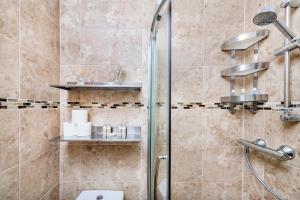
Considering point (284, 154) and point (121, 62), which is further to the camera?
point (121, 62)

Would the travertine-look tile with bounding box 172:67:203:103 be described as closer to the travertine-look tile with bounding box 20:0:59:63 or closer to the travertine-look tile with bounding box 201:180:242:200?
the travertine-look tile with bounding box 201:180:242:200

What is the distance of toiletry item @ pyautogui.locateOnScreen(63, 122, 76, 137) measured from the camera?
114cm

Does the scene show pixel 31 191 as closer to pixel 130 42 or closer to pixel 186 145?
pixel 186 145

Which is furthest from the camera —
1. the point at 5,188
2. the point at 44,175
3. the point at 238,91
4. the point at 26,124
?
the point at 238,91

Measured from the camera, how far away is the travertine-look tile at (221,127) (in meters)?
1.21

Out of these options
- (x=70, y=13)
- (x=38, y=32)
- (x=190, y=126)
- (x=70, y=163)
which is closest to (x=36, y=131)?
(x=70, y=163)

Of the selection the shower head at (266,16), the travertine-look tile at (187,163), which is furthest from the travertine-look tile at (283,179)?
the shower head at (266,16)

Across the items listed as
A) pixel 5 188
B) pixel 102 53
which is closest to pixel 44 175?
pixel 5 188

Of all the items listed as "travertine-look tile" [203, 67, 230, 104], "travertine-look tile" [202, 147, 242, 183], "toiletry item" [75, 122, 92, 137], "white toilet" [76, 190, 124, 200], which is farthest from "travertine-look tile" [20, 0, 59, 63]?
"travertine-look tile" [202, 147, 242, 183]

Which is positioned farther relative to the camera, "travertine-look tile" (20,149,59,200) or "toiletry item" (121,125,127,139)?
"toiletry item" (121,125,127,139)

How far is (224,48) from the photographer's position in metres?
1.16

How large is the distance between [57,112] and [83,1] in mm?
874

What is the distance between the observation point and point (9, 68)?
0.80m

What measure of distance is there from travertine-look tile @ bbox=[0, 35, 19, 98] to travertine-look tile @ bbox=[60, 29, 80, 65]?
41cm
